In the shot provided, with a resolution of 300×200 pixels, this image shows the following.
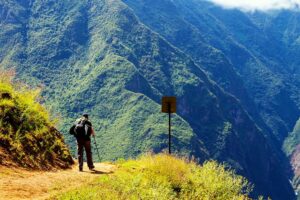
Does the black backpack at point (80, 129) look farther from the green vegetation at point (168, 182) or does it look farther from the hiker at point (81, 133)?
the green vegetation at point (168, 182)

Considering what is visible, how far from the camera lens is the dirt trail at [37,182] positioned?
17.9 metres

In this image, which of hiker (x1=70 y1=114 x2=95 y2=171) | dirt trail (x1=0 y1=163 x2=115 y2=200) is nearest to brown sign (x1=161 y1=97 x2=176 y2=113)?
hiker (x1=70 y1=114 x2=95 y2=171)

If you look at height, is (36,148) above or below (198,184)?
above

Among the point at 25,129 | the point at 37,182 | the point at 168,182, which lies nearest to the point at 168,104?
the point at 168,182

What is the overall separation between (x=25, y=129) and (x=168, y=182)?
7.26m

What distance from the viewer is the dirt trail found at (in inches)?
704

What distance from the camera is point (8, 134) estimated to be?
2331 centimetres

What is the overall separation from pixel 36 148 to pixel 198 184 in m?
Answer: 7.79

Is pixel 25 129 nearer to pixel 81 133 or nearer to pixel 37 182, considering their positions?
pixel 81 133

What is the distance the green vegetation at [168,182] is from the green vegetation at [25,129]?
340cm

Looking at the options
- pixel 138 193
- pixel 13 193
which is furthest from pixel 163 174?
pixel 13 193

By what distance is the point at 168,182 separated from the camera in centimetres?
2362

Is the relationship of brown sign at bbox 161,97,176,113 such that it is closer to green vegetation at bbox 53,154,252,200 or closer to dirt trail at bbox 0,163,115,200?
green vegetation at bbox 53,154,252,200

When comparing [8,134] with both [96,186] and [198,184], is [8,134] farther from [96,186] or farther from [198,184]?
[198,184]
